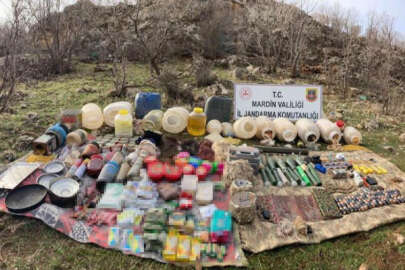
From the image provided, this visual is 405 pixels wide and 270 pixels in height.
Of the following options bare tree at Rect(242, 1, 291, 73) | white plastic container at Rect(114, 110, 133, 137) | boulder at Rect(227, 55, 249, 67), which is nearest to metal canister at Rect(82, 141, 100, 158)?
white plastic container at Rect(114, 110, 133, 137)

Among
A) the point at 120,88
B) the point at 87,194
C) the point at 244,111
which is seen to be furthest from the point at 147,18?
the point at 87,194

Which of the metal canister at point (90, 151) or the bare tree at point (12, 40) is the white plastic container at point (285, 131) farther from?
the bare tree at point (12, 40)

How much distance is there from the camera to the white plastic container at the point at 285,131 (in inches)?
248

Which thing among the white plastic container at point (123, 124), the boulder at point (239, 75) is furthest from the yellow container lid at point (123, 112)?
the boulder at point (239, 75)

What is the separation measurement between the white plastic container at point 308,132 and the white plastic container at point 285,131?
14cm

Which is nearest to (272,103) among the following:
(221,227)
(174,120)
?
(174,120)

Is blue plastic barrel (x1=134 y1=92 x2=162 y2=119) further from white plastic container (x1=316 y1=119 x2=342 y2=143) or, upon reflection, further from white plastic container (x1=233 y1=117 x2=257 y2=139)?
white plastic container (x1=316 y1=119 x2=342 y2=143)

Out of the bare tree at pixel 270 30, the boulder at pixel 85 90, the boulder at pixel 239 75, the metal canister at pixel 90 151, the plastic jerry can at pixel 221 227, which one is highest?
the bare tree at pixel 270 30

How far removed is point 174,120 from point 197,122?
0.49 m

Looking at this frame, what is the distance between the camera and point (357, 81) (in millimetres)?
13414

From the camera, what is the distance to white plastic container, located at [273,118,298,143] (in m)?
6.31

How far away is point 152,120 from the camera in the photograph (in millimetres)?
6395

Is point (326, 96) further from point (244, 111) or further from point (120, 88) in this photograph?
point (120, 88)

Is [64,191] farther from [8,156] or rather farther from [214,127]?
[214,127]
